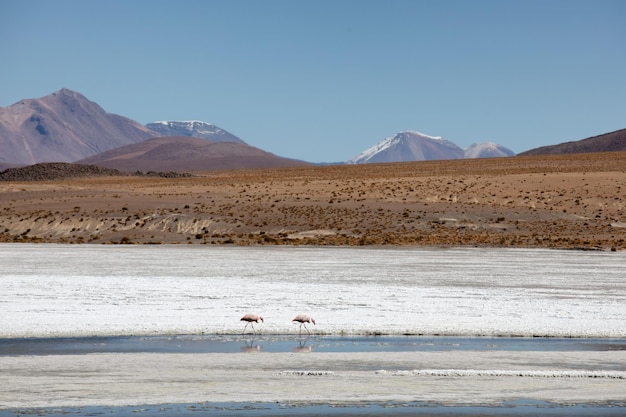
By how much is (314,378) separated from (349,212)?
145ft

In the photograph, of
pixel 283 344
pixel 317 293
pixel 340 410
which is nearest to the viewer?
pixel 340 410

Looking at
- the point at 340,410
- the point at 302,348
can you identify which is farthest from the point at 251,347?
the point at 340,410

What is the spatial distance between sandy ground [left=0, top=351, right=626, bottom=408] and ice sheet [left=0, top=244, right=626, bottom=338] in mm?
2498

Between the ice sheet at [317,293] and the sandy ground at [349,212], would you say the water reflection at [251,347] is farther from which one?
the sandy ground at [349,212]

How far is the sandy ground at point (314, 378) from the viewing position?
11.6m

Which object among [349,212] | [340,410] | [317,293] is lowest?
[340,410]

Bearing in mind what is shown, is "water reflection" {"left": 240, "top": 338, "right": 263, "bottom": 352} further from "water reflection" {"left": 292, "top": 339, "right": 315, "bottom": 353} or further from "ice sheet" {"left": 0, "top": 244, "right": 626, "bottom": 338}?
"ice sheet" {"left": 0, "top": 244, "right": 626, "bottom": 338}

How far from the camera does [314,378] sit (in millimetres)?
12688

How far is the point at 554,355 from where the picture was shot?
14703mm

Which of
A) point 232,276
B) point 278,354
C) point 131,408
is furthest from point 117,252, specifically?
point 131,408

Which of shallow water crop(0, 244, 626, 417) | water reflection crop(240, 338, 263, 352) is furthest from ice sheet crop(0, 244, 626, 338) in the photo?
water reflection crop(240, 338, 263, 352)

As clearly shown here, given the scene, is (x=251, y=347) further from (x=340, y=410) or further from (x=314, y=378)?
(x=340, y=410)

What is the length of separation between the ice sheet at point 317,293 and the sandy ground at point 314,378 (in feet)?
8.19

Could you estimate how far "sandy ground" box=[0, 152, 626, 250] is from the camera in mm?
48438
